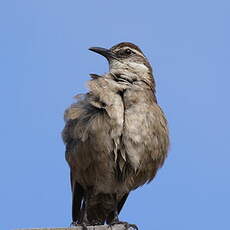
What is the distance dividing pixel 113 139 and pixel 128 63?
173 cm

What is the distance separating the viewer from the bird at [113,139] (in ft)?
26.2

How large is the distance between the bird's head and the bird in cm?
2

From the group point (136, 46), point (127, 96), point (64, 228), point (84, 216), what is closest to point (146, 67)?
point (136, 46)

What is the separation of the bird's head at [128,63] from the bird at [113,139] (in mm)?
21

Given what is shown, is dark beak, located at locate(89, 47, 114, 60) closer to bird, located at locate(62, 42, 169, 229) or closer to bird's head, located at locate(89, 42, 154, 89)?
bird's head, located at locate(89, 42, 154, 89)

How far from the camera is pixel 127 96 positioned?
8203 millimetres

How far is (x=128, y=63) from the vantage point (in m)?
9.24

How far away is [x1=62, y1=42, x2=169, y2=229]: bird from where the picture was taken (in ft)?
26.2

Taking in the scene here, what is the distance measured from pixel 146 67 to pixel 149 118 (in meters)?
1.38

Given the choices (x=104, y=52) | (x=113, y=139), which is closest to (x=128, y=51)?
(x=104, y=52)

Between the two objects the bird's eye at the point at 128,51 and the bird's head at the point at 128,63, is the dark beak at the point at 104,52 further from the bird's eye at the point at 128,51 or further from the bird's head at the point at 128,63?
the bird's eye at the point at 128,51

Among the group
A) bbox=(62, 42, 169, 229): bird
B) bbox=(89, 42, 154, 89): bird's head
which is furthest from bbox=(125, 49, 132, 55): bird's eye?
bbox=(62, 42, 169, 229): bird

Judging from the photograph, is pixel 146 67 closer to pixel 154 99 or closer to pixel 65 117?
pixel 154 99

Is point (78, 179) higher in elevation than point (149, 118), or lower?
lower
